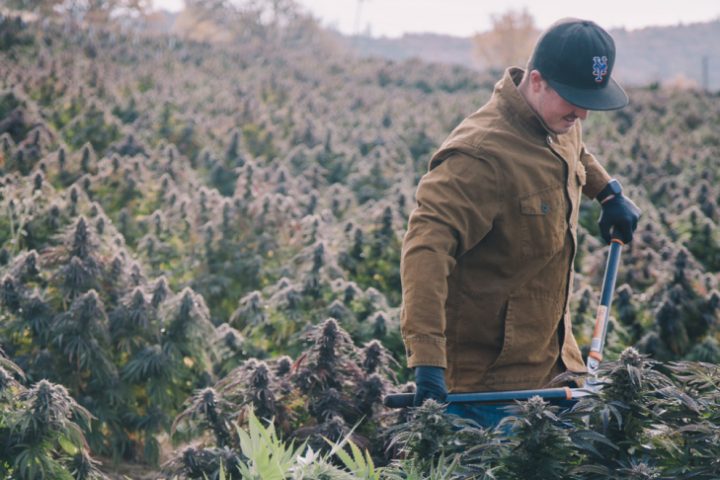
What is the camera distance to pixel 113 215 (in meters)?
7.39

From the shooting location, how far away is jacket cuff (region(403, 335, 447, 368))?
2666 mm

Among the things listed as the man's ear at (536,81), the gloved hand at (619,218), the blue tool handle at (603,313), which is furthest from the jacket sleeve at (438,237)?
the gloved hand at (619,218)

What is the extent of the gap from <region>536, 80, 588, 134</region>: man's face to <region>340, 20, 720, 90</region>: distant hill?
263 ft

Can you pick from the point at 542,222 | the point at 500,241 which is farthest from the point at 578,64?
the point at 500,241

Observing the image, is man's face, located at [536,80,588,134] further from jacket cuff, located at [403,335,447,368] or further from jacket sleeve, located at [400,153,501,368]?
jacket cuff, located at [403,335,447,368]

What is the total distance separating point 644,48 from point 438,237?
92.8m

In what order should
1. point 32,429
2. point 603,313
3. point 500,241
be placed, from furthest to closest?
point 603,313
point 32,429
point 500,241

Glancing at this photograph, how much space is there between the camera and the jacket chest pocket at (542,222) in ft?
9.85

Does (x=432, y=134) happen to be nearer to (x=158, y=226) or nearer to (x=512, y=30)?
(x=158, y=226)

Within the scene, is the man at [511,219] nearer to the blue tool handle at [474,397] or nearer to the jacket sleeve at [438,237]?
the jacket sleeve at [438,237]

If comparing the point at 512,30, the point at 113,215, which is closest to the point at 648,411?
the point at 113,215

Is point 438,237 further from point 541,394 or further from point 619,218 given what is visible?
point 619,218

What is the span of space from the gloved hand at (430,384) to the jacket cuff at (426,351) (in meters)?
0.02

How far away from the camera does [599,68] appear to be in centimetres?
295
